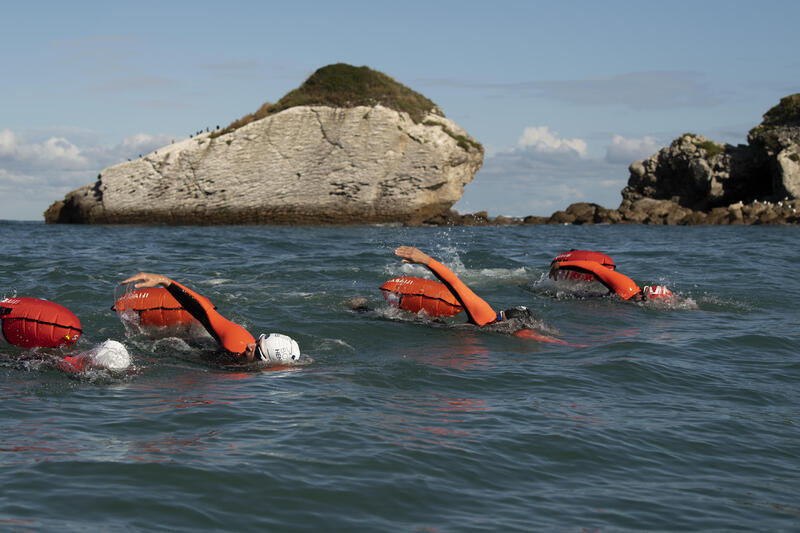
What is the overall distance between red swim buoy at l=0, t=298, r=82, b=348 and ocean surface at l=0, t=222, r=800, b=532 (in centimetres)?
18

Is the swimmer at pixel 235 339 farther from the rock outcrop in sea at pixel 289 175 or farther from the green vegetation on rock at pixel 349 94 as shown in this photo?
the green vegetation on rock at pixel 349 94

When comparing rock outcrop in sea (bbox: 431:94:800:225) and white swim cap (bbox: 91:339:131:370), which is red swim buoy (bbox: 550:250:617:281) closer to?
white swim cap (bbox: 91:339:131:370)

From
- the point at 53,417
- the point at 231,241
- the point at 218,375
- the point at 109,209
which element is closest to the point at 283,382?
the point at 218,375

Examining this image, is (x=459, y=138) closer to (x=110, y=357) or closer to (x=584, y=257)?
(x=584, y=257)

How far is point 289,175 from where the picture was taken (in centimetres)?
4831

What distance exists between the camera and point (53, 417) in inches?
249

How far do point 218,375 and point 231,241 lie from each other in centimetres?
2076

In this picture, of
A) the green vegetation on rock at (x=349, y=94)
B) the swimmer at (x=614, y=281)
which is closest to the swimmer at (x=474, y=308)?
the swimmer at (x=614, y=281)

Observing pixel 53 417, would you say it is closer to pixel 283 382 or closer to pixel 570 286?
pixel 283 382

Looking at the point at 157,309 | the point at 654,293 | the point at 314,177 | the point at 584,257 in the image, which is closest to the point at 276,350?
the point at 157,309

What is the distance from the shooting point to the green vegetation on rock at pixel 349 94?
2005 inches

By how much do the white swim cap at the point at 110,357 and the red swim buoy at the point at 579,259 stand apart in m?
8.97

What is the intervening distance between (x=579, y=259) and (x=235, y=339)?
313 inches

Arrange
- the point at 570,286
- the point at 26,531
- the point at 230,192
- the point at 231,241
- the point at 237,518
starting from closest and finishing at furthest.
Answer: the point at 26,531 < the point at 237,518 < the point at 570,286 < the point at 231,241 < the point at 230,192
